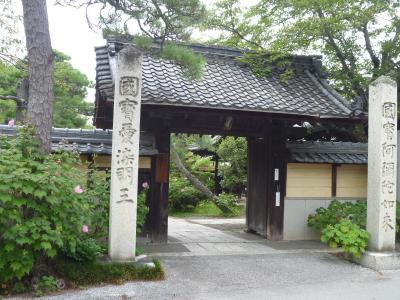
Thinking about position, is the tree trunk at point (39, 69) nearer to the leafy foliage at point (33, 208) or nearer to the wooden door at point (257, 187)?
the leafy foliage at point (33, 208)

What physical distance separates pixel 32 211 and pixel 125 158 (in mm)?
1891

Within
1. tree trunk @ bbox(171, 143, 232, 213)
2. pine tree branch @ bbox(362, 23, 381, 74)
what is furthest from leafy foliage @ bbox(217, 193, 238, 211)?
pine tree branch @ bbox(362, 23, 381, 74)

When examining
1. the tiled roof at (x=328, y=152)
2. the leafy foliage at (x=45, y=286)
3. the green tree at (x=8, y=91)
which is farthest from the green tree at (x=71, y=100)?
the leafy foliage at (x=45, y=286)

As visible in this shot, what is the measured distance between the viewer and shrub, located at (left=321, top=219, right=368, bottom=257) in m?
8.75

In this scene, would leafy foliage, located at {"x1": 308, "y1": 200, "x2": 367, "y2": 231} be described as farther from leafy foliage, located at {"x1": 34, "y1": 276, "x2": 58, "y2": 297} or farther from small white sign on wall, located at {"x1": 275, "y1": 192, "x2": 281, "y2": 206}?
leafy foliage, located at {"x1": 34, "y1": 276, "x2": 58, "y2": 297}

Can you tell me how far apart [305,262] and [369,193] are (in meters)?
2.02

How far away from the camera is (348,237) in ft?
29.0

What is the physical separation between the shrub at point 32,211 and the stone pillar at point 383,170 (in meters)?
6.01

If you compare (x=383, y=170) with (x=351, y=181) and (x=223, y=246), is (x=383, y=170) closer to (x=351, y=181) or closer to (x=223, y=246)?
(x=351, y=181)

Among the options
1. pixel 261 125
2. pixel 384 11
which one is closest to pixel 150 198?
pixel 261 125

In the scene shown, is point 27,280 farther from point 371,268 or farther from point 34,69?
point 371,268

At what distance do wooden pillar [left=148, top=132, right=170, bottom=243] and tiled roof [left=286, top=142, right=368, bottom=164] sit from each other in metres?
3.46

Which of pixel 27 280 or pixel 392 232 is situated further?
pixel 392 232

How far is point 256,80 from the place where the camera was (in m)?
12.1
